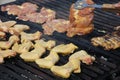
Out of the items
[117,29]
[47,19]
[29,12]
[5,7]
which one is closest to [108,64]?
[117,29]

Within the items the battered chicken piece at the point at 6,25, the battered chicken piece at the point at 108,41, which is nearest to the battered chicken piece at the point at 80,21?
the battered chicken piece at the point at 108,41

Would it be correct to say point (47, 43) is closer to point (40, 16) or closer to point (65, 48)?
point (65, 48)

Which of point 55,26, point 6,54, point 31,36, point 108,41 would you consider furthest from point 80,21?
point 6,54

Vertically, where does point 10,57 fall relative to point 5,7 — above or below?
below

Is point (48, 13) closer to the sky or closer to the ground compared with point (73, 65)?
closer to the sky

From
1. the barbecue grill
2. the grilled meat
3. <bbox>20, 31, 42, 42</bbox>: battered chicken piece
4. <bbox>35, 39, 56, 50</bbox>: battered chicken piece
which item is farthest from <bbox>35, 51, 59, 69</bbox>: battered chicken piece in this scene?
the grilled meat

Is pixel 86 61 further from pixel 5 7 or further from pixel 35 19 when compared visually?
pixel 5 7

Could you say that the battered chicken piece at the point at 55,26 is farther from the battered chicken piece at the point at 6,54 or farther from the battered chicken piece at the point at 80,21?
the battered chicken piece at the point at 6,54
